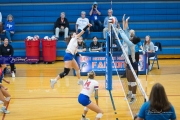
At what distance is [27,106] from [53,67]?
659 cm

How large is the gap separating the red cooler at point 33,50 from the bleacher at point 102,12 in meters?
1.95

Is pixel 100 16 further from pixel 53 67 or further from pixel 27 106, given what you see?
pixel 27 106

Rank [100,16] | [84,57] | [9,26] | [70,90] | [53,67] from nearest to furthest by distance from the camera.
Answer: [70,90], [84,57], [53,67], [9,26], [100,16]

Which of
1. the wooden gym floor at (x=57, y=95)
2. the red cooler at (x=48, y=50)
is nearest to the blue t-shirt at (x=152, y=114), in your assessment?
the wooden gym floor at (x=57, y=95)

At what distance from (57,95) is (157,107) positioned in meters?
8.67

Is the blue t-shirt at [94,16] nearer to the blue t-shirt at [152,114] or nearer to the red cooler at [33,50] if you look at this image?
the red cooler at [33,50]

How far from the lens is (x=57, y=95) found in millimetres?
14539

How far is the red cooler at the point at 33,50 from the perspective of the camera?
20375mm

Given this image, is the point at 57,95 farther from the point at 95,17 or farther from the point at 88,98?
the point at 95,17

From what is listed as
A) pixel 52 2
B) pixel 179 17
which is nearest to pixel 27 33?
pixel 52 2

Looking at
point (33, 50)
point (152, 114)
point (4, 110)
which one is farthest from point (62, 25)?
point (152, 114)

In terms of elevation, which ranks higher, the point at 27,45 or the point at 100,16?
the point at 100,16

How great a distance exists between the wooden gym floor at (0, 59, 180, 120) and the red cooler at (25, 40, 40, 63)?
0.65 m

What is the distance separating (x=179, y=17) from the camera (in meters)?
23.4
